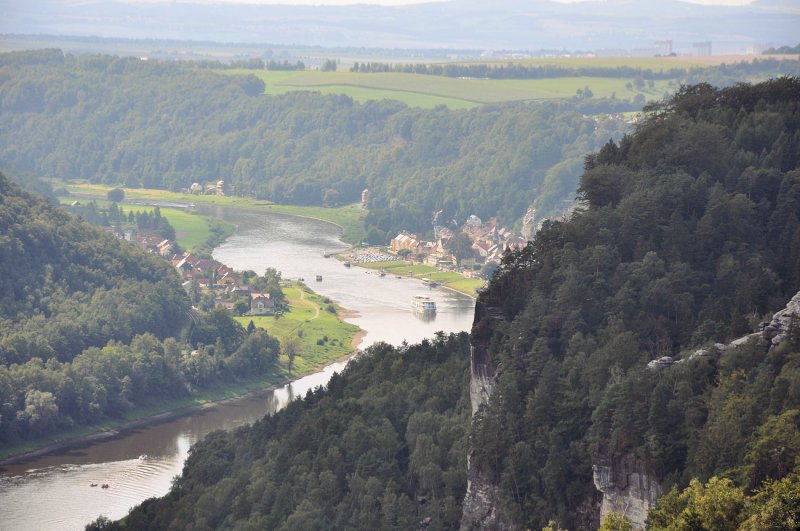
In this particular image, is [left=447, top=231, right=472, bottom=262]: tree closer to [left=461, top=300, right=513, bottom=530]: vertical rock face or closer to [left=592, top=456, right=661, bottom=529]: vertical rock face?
[left=461, top=300, right=513, bottom=530]: vertical rock face

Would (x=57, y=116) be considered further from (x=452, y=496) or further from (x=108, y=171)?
(x=452, y=496)

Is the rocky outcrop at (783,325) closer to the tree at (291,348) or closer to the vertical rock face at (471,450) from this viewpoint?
the vertical rock face at (471,450)

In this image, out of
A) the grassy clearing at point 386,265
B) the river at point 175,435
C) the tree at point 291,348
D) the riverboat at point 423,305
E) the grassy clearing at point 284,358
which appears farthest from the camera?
the grassy clearing at point 386,265

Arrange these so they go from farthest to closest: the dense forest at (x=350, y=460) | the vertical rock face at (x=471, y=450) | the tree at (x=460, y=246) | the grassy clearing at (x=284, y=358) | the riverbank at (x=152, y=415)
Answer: the tree at (x=460, y=246) < the grassy clearing at (x=284, y=358) < the riverbank at (x=152, y=415) < the dense forest at (x=350, y=460) < the vertical rock face at (x=471, y=450)

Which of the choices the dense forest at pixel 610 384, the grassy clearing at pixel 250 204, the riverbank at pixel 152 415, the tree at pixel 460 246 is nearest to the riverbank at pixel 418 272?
the tree at pixel 460 246

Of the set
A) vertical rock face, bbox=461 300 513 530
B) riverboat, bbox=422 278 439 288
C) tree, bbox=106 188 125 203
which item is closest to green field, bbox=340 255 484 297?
riverboat, bbox=422 278 439 288

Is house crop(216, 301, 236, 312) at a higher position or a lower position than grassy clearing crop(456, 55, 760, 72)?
lower

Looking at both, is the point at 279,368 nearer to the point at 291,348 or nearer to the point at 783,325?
the point at 291,348

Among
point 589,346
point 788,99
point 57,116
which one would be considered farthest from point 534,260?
point 57,116
